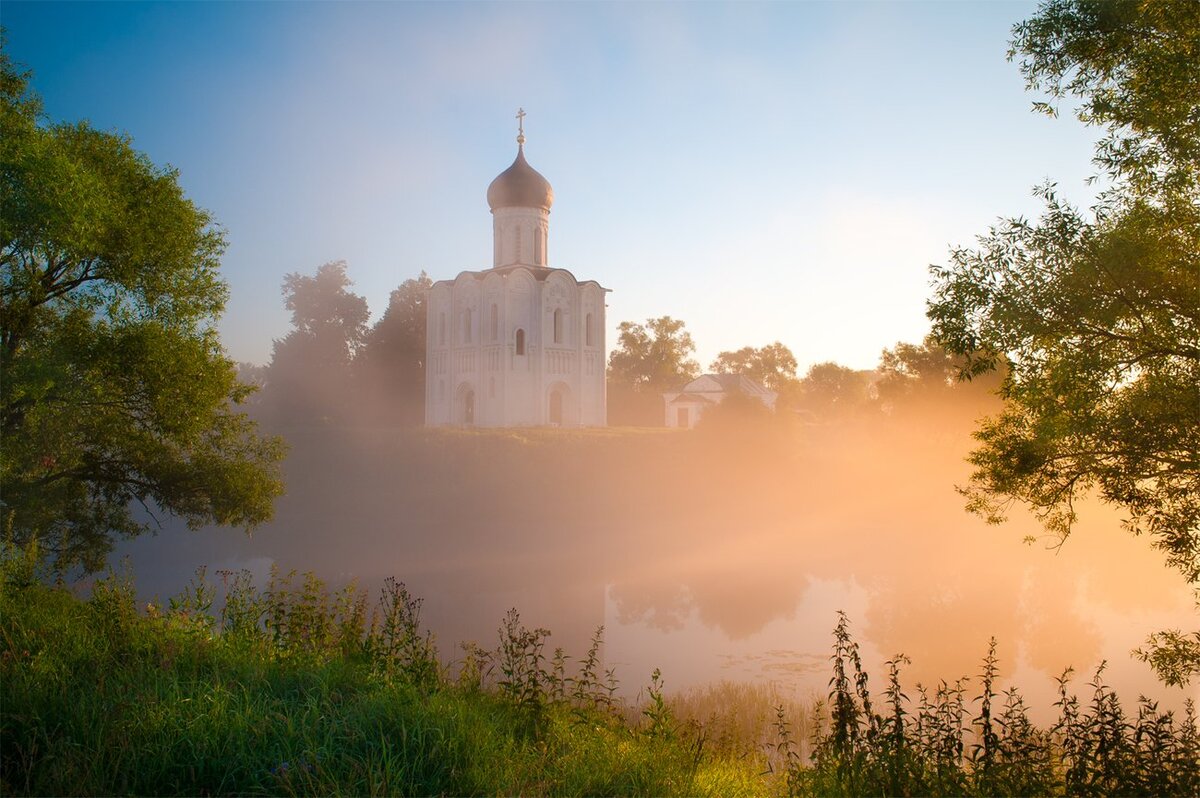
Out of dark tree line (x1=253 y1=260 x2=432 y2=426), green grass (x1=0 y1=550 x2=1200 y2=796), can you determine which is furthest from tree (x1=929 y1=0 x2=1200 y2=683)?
dark tree line (x1=253 y1=260 x2=432 y2=426)

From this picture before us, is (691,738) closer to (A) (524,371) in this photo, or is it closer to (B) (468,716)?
(B) (468,716)

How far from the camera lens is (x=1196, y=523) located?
5848mm

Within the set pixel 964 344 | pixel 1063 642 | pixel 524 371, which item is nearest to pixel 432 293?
pixel 524 371

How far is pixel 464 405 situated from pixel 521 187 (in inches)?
418

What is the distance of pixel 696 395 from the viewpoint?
44.7 metres

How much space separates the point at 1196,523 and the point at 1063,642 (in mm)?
7260

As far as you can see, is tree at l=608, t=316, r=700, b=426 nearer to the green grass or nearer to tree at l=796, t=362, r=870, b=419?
tree at l=796, t=362, r=870, b=419

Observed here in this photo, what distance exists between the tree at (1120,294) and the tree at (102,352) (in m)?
8.53

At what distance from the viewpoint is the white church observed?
33875mm

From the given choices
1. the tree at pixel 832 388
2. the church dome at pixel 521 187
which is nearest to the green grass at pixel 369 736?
the church dome at pixel 521 187

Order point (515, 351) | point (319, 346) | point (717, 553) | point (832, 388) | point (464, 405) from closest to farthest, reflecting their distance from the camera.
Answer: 1. point (717, 553)
2. point (515, 351)
3. point (464, 405)
4. point (319, 346)
5. point (832, 388)

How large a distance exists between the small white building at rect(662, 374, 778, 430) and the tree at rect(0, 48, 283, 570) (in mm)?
34662

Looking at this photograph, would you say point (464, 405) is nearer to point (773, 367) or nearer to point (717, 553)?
point (717, 553)

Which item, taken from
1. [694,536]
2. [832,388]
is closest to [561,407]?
[694,536]
